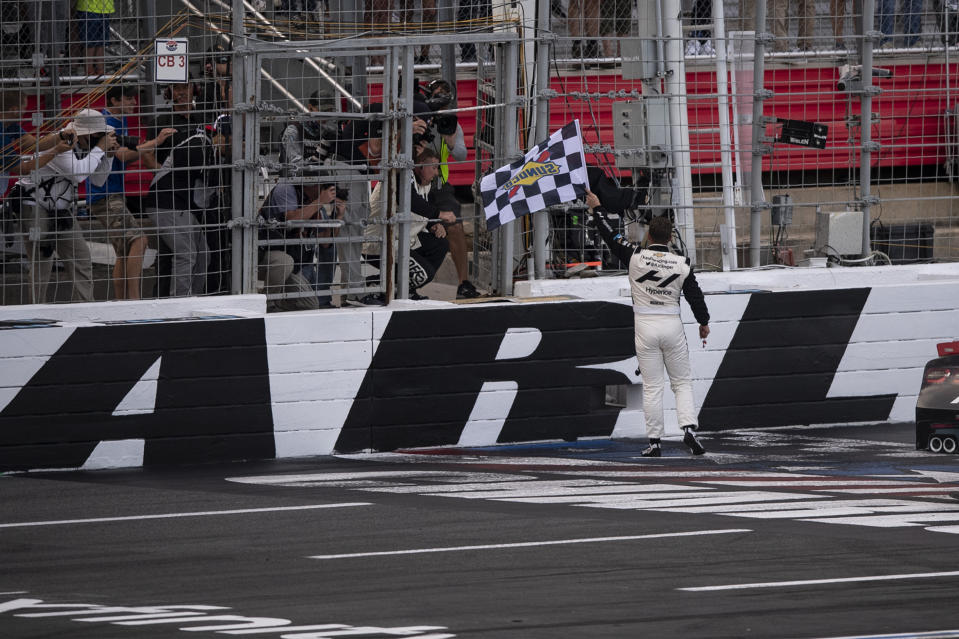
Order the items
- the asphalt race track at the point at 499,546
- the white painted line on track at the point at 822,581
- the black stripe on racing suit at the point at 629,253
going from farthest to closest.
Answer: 1. the black stripe on racing suit at the point at 629,253
2. the white painted line on track at the point at 822,581
3. the asphalt race track at the point at 499,546

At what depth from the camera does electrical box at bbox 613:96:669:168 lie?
41.0 feet

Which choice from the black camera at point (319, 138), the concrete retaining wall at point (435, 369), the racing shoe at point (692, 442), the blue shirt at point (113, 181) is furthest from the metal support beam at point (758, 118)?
the blue shirt at point (113, 181)

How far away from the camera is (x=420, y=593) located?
6.79 metres

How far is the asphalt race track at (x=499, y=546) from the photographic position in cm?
628

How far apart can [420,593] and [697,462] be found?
4525mm

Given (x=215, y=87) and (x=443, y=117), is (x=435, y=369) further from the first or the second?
(x=215, y=87)

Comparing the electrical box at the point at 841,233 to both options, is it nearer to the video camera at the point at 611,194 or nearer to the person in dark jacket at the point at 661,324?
the video camera at the point at 611,194

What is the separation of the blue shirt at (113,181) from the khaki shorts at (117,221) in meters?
0.06

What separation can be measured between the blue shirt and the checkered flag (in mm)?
2856

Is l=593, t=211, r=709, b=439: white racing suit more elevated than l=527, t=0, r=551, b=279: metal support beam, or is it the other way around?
l=527, t=0, r=551, b=279: metal support beam

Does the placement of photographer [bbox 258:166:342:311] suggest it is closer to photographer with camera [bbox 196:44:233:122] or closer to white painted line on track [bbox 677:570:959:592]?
photographer with camera [bbox 196:44:233:122]

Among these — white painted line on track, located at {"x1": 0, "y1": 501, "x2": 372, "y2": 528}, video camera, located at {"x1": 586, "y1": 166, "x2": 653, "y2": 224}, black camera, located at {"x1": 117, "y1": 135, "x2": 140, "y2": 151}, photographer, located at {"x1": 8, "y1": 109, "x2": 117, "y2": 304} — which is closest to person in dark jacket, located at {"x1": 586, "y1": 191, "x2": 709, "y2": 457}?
video camera, located at {"x1": 586, "y1": 166, "x2": 653, "y2": 224}

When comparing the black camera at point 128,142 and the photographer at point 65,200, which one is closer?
the photographer at point 65,200

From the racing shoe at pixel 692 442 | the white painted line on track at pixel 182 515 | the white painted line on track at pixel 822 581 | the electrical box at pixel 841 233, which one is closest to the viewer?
the white painted line on track at pixel 822 581
